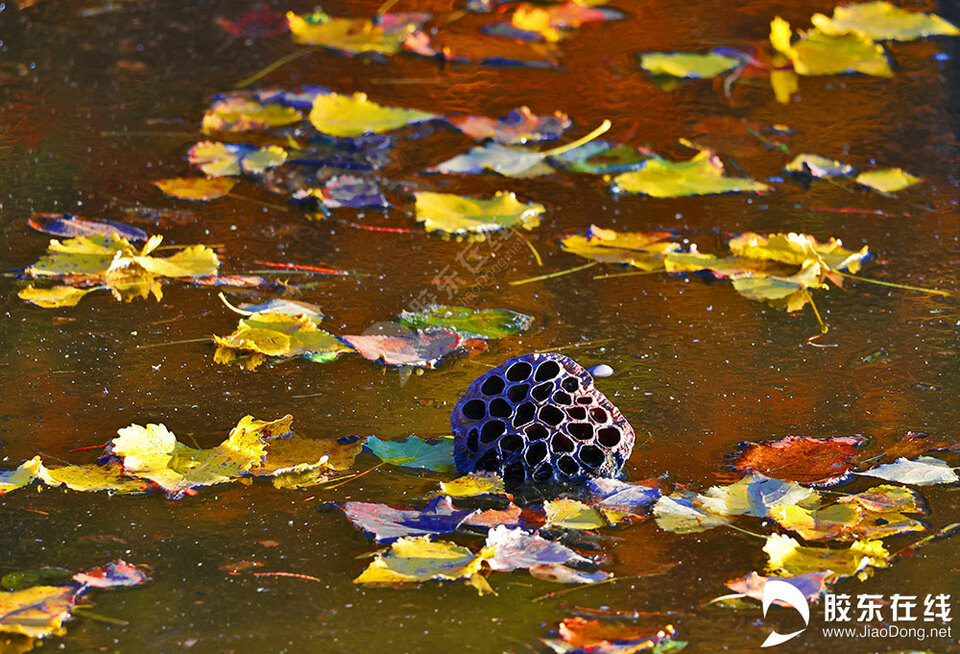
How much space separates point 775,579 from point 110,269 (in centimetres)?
106

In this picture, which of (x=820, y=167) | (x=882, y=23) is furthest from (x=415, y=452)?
(x=882, y=23)

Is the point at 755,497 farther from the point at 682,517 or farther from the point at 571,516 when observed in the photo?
the point at 571,516

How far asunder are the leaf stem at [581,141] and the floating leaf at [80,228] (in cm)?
73

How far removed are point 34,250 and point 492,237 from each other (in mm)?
707

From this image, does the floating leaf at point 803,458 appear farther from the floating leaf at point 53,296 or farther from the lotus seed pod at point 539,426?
the floating leaf at point 53,296

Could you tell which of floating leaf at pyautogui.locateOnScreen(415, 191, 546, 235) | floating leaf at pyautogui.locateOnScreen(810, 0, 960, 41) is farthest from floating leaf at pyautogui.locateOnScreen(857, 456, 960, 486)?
floating leaf at pyautogui.locateOnScreen(810, 0, 960, 41)

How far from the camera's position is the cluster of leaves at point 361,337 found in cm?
162

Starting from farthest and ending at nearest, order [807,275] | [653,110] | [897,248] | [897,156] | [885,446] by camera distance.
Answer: [653,110], [897,156], [897,248], [807,275], [885,446]

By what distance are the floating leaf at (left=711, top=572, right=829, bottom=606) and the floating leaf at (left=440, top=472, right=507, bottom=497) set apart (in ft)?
0.87

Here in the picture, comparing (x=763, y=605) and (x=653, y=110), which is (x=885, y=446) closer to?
(x=763, y=605)

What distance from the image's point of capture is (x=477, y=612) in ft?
3.82

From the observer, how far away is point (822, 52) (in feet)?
8.86

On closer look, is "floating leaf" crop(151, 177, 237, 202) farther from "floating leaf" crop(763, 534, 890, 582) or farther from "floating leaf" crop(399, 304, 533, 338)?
"floating leaf" crop(763, 534, 890, 582)

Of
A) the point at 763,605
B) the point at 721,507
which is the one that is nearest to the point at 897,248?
the point at 721,507
